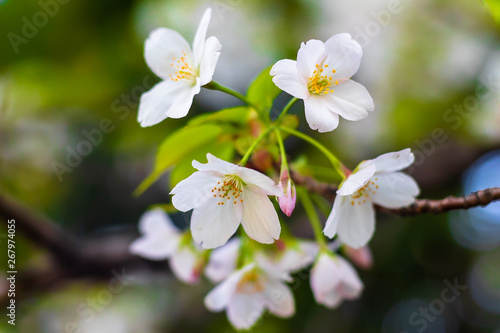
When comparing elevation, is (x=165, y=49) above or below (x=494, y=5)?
below

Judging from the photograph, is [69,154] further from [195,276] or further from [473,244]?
[473,244]

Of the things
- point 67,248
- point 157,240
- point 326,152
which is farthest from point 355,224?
point 67,248

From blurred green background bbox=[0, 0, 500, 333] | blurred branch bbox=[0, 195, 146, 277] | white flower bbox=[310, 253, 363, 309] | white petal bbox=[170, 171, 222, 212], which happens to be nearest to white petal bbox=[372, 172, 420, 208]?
white flower bbox=[310, 253, 363, 309]

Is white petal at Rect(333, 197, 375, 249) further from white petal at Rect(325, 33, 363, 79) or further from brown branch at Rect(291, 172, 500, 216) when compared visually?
white petal at Rect(325, 33, 363, 79)

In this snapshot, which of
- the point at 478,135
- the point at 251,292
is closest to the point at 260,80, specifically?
the point at 251,292

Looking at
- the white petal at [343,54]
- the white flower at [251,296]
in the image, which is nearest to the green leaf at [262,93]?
the white petal at [343,54]

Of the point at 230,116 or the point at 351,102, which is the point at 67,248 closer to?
the point at 230,116
